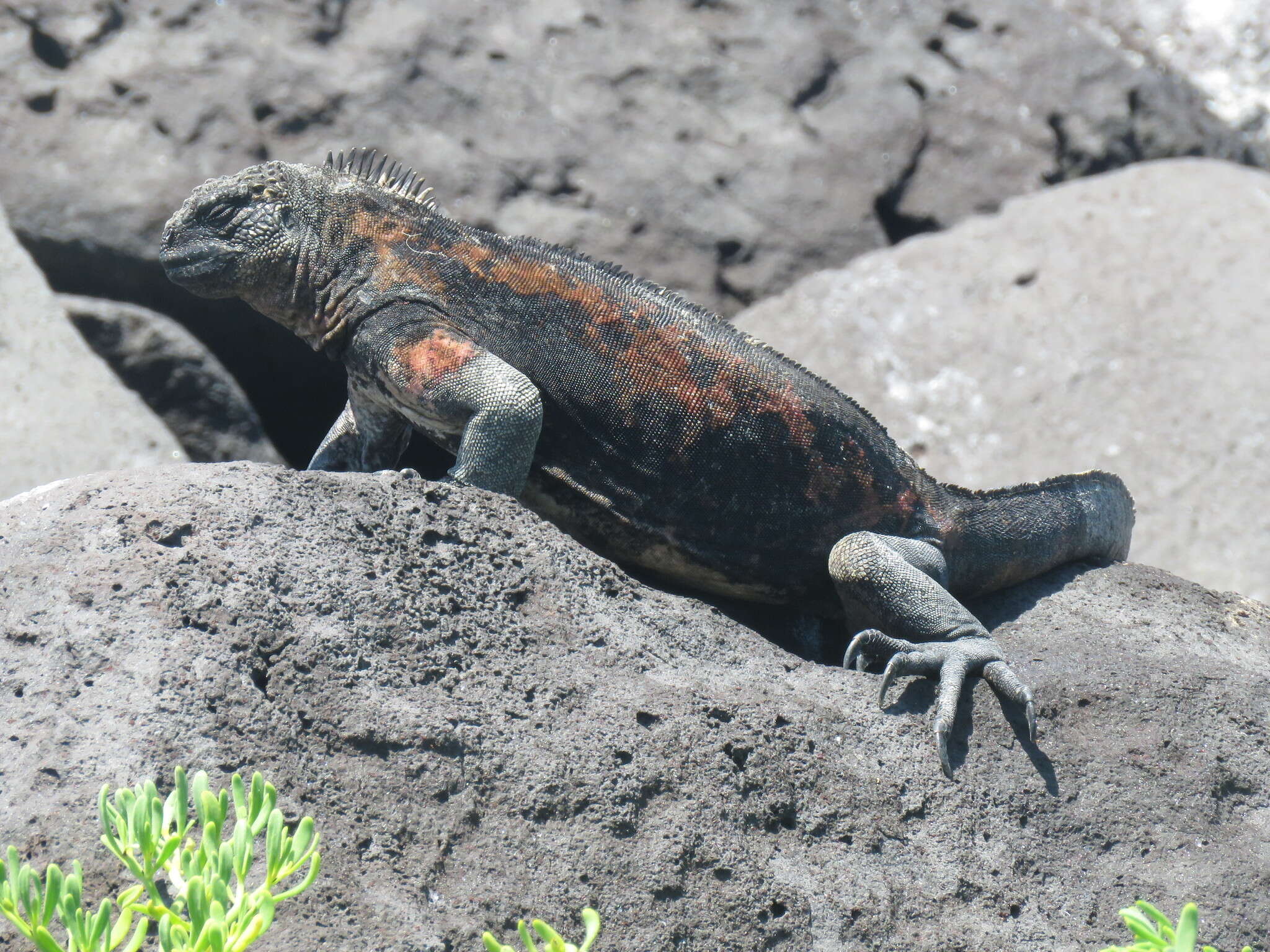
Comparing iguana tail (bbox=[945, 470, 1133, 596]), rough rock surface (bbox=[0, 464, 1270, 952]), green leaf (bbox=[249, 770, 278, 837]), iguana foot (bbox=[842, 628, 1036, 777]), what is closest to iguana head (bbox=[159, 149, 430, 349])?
rough rock surface (bbox=[0, 464, 1270, 952])

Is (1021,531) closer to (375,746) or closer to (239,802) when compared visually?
(375,746)

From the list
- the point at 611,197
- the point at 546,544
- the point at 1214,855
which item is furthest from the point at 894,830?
the point at 611,197

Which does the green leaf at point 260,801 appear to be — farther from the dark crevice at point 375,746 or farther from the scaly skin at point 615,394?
the scaly skin at point 615,394

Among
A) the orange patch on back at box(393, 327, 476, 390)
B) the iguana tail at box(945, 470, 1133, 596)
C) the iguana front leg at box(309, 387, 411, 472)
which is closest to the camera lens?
the orange patch on back at box(393, 327, 476, 390)

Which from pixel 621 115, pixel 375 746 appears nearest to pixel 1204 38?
pixel 621 115

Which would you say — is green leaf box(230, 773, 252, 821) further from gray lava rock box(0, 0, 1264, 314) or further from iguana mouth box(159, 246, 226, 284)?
gray lava rock box(0, 0, 1264, 314)
